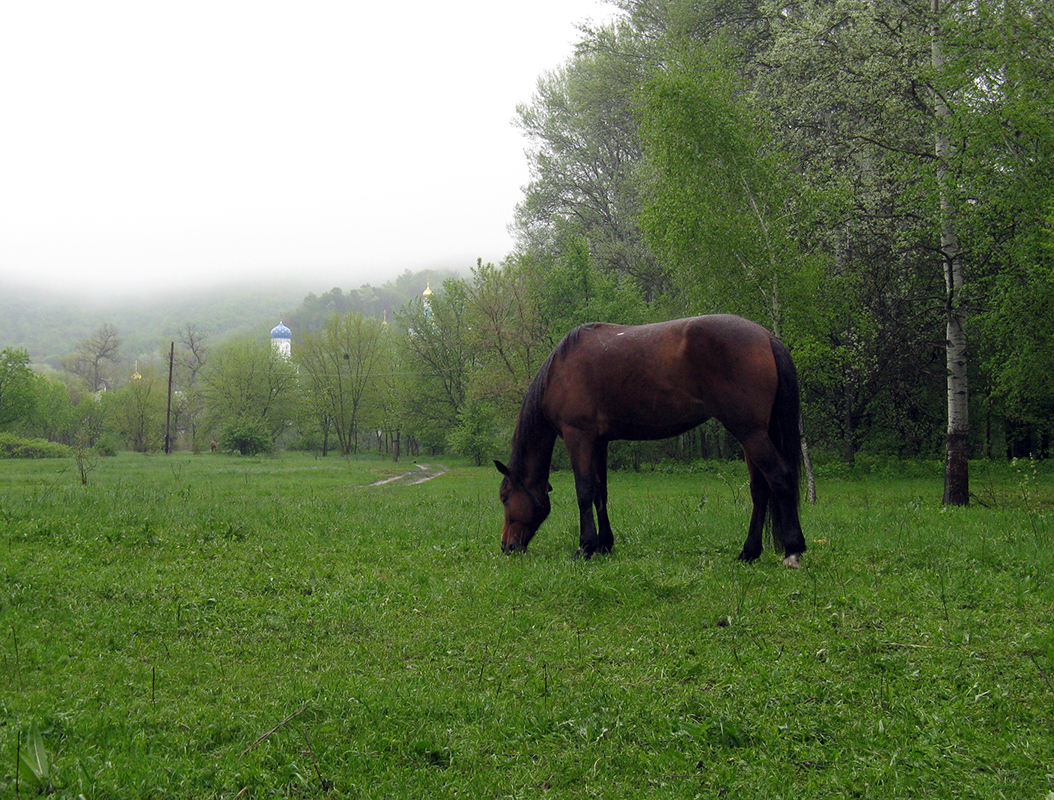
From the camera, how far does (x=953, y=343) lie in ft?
44.7

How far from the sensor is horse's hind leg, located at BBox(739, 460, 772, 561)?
23.2 ft

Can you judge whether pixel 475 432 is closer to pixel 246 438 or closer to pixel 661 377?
pixel 246 438

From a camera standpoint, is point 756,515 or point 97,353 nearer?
point 756,515

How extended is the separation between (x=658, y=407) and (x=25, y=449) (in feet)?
144

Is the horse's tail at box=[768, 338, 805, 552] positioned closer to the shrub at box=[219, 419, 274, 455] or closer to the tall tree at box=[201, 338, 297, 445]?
the shrub at box=[219, 419, 274, 455]

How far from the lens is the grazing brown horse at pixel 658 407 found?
681 centimetres

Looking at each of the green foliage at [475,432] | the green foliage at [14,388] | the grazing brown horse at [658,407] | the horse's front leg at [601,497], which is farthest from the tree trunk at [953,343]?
the green foliage at [14,388]

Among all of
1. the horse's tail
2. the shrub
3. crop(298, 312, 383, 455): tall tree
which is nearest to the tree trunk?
the horse's tail

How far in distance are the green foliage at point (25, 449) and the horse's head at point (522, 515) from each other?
41849 millimetres

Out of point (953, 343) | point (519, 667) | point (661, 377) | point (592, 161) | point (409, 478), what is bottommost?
point (409, 478)

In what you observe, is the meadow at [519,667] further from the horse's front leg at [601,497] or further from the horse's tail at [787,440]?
the horse's tail at [787,440]

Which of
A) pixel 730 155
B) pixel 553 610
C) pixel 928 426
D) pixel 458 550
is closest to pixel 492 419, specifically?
pixel 928 426

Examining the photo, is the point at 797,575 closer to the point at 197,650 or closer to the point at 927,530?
the point at 927,530

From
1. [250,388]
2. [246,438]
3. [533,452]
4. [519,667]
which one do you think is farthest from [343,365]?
[519,667]
